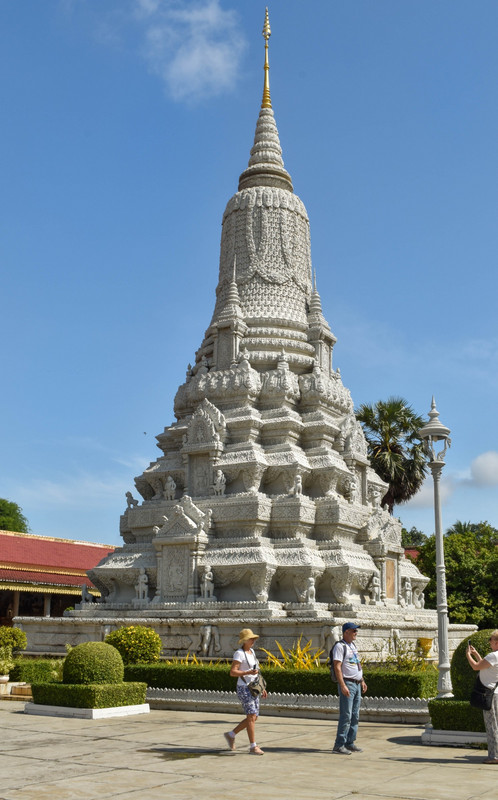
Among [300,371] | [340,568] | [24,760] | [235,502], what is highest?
[300,371]

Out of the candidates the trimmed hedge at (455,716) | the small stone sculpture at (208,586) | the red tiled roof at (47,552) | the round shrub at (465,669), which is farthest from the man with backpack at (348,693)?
the red tiled roof at (47,552)

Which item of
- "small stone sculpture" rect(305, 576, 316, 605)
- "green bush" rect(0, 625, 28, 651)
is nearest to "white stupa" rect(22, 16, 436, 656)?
"small stone sculpture" rect(305, 576, 316, 605)

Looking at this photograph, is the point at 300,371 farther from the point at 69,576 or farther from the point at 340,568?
the point at 69,576

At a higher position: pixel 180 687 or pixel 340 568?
pixel 340 568

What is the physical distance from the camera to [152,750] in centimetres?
1253

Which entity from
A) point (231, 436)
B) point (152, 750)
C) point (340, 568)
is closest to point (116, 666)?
point (152, 750)

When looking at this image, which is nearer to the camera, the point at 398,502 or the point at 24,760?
the point at 24,760

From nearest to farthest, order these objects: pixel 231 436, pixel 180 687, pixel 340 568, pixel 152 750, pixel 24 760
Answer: pixel 24 760
pixel 152 750
pixel 180 687
pixel 340 568
pixel 231 436

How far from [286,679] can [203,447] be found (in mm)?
10455

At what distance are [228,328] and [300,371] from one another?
9.89ft

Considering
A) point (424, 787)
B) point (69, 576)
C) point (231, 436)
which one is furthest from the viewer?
point (69, 576)

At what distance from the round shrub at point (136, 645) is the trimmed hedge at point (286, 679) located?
469mm

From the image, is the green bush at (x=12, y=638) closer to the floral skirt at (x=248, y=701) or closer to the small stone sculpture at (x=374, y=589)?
the small stone sculpture at (x=374, y=589)

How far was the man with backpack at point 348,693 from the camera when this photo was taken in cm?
1207
